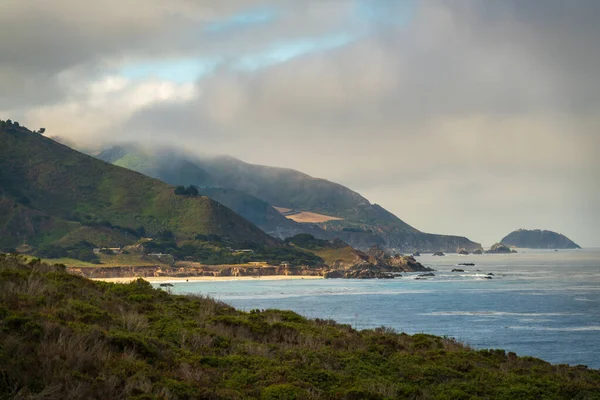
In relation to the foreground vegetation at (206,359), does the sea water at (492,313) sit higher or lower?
lower

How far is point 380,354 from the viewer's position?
3136 centimetres

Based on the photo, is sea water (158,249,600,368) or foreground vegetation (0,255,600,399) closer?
foreground vegetation (0,255,600,399)

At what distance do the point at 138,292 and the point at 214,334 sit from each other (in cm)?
1209

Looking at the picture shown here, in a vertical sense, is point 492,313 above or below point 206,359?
below

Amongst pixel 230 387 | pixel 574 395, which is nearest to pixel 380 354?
pixel 574 395

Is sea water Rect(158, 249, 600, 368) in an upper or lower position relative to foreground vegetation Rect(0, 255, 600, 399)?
lower

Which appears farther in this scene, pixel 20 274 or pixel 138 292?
pixel 138 292

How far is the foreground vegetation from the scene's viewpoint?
787 inches

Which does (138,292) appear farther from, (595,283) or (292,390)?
(595,283)

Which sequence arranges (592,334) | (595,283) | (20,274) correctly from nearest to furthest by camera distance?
(20,274), (592,334), (595,283)

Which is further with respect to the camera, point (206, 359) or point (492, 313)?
point (492, 313)

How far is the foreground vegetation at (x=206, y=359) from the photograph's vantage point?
20000 mm

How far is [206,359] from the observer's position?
1011 inches

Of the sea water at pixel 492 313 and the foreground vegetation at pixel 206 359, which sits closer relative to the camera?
the foreground vegetation at pixel 206 359
